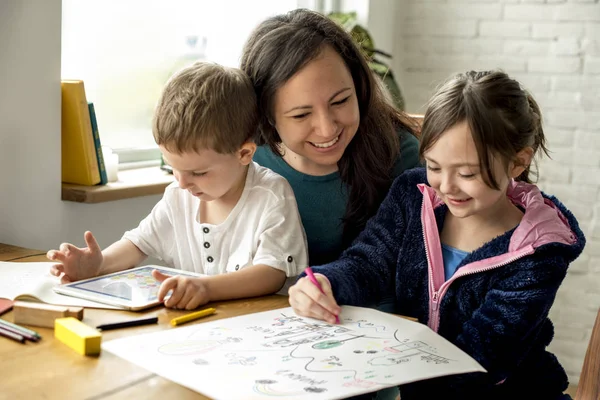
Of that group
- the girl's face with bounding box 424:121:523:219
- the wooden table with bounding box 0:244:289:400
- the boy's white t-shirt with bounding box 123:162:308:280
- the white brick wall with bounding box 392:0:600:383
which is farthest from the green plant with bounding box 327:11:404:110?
the wooden table with bounding box 0:244:289:400

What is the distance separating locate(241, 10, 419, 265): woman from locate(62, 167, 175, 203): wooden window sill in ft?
1.49

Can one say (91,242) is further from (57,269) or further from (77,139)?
(77,139)

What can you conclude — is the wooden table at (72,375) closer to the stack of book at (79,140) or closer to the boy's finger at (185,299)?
the boy's finger at (185,299)

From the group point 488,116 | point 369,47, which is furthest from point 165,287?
point 369,47

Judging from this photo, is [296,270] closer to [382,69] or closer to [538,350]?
[538,350]

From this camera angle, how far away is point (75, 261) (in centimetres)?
143

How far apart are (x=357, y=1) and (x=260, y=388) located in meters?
2.75

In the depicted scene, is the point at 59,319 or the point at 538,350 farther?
the point at 538,350

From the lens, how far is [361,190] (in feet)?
5.71

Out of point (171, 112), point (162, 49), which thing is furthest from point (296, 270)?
point (162, 49)

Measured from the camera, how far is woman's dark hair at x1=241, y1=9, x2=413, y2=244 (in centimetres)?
164

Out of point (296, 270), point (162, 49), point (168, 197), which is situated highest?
point (162, 49)

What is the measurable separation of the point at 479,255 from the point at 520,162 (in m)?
0.18

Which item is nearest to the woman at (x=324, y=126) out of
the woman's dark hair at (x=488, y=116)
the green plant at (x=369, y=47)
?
the woman's dark hair at (x=488, y=116)
